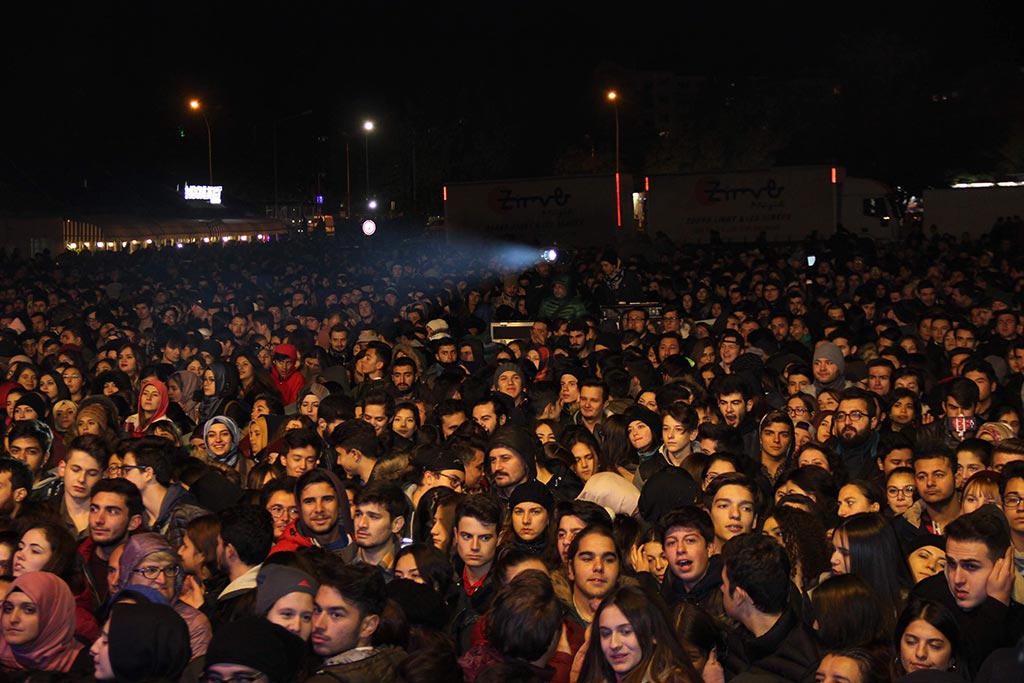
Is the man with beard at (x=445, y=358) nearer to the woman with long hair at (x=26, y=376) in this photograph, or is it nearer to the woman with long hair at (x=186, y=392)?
the woman with long hair at (x=186, y=392)

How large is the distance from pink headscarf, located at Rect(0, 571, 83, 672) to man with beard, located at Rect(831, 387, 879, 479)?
5.15 m

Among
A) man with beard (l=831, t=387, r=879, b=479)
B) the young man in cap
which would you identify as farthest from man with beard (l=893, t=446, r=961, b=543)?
the young man in cap

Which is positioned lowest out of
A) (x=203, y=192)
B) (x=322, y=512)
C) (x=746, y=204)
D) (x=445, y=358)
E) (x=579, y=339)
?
(x=322, y=512)

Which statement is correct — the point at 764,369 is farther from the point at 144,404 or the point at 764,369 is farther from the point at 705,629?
the point at 705,629

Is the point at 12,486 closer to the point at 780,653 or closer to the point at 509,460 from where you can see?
the point at 509,460

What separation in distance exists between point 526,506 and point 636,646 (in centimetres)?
206

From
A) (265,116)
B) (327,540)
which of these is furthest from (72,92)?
(327,540)

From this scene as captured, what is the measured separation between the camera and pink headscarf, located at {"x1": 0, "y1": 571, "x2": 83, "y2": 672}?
17.7 feet

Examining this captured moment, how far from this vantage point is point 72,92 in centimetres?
6744

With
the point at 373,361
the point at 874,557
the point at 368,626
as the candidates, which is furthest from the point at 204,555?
the point at 373,361

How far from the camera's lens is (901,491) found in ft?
25.3

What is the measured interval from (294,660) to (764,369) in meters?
7.66

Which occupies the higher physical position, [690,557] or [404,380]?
[404,380]

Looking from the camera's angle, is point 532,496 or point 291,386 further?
point 291,386
